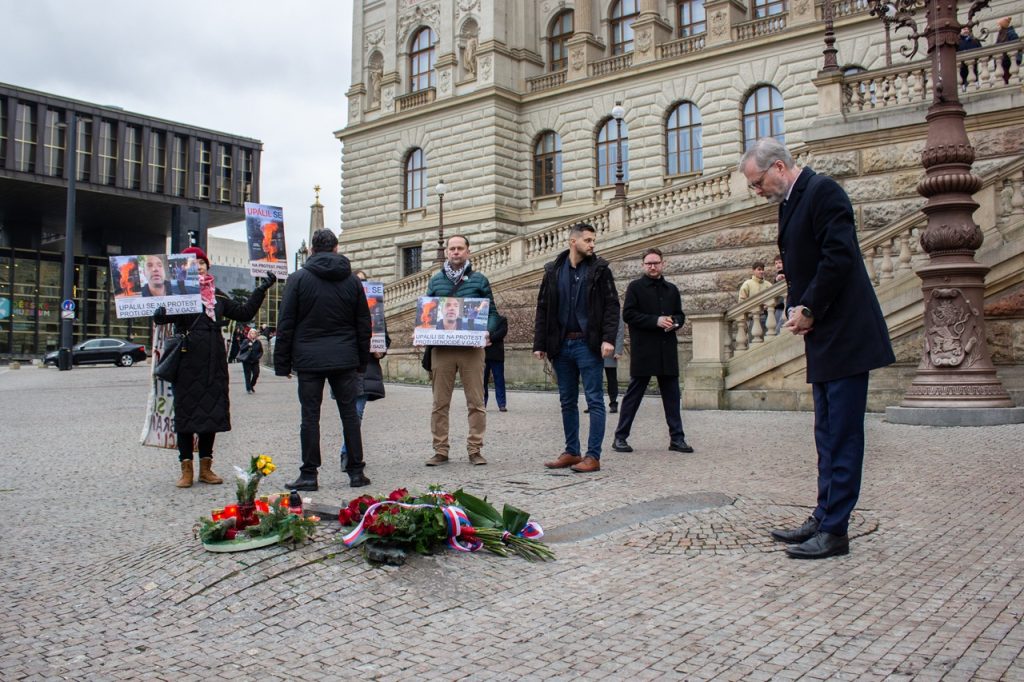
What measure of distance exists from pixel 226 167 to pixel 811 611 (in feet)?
234

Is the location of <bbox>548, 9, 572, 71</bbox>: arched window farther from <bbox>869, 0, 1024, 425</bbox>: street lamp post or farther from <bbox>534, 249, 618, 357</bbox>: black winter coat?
<bbox>534, 249, 618, 357</bbox>: black winter coat

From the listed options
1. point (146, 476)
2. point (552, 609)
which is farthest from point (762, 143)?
point (146, 476)

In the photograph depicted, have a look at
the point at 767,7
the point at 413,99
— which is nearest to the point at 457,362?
the point at 767,7

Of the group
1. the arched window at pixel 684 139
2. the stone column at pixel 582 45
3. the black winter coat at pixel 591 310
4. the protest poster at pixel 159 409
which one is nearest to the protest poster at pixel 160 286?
the protest poster at pixel 159 409

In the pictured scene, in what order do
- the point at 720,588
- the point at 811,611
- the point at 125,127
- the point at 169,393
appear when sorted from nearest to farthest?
the point at 811,611 → the point at 720,588 → the point at 169,393 → the point at 125,127

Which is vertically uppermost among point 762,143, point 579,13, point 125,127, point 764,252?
point 125,127

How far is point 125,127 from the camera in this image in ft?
209

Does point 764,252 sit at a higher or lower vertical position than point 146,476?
higher

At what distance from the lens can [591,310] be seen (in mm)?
7910

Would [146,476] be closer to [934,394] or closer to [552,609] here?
[552,609]

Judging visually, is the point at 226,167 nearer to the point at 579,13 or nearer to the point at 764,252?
the point at 579,13

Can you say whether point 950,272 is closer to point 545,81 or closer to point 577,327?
point 577,327

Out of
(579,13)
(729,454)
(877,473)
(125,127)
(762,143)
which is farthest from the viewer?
(125,127)

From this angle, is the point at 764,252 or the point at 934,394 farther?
the point at 764,252
